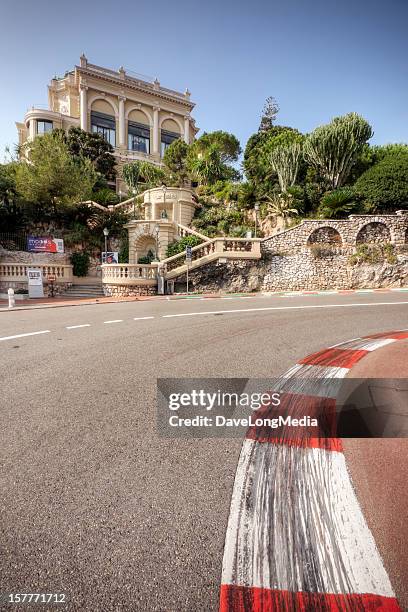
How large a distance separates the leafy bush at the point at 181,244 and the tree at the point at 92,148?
2171 centimetres

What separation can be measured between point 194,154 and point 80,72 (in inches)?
929

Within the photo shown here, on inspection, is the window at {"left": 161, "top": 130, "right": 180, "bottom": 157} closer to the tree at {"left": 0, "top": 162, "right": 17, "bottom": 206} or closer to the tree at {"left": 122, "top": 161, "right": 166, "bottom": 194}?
the tree at {"left": 122, "top": 161, "right": 166, "bottom": 194}

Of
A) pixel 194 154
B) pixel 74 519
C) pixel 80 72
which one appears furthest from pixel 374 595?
pixel 80 72

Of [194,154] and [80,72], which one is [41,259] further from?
[80,72]

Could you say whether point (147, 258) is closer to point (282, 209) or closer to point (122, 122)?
point (282, 209)

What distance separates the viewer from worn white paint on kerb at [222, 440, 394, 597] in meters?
1.37

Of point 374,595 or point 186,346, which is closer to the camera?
point 374,595

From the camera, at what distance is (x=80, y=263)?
854 inches

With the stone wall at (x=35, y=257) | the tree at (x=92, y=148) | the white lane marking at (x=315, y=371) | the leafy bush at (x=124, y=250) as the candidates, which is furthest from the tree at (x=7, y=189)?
the white lane marking at (x=315, y=371)

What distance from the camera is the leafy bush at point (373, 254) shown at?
65.7 feet

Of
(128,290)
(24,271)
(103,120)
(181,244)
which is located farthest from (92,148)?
(128,290)

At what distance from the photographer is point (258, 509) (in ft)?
5.86

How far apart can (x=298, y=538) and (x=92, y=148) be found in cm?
4608

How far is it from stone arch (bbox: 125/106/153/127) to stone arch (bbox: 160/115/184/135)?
7.27ft
